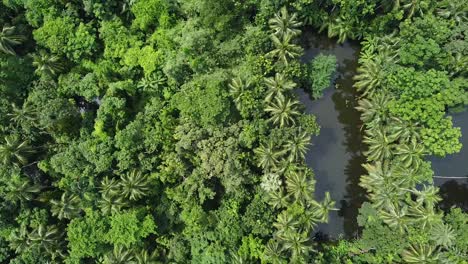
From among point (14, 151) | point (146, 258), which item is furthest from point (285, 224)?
point (14, 151)

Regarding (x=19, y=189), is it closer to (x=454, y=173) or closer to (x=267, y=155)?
(x=267, y=155)

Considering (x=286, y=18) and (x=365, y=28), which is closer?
(x=286, y=18)

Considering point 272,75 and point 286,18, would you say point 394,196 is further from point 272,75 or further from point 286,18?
point 286,18

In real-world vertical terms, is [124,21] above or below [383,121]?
above

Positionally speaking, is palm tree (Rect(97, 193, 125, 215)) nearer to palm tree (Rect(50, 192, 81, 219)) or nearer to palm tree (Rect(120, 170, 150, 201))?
palm tree (Rect(120, 170, 150, 201))

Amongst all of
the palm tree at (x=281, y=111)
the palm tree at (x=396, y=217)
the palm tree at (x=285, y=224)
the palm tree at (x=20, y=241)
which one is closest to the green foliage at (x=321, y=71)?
the palm tree at (x=281, y=111)

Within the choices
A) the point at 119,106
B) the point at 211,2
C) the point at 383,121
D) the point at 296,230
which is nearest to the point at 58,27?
the point at 119,106

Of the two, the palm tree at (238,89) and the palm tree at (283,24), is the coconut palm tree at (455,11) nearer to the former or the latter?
the palm tree at (283,24)
